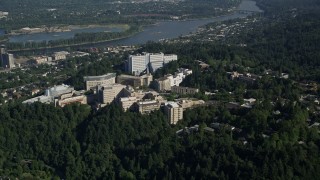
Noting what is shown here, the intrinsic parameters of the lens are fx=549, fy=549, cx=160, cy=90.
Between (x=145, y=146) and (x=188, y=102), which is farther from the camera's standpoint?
(x=188, y=102)

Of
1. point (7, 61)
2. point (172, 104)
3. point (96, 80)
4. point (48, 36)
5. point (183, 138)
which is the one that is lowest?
point (48, 36)

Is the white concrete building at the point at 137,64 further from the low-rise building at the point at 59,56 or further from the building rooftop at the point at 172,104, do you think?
the low-rise building at the point at 59,56

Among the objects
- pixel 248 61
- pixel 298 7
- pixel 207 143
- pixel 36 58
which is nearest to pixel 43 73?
pixel 36 58

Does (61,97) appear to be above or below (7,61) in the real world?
above

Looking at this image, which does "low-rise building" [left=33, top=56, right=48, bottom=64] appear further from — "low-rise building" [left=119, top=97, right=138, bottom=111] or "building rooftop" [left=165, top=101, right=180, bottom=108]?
"building rooftop" [left=165, top=101, right=180, bottom=108]

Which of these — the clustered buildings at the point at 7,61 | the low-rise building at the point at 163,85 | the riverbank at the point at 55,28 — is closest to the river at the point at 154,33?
the riverbank at the point at 55,28

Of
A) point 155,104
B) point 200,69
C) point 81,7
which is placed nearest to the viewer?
point 155,104

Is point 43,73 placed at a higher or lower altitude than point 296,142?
lower

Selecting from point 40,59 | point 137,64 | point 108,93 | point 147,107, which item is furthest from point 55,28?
point 147,107

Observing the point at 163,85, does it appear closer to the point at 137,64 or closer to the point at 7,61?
the point at 137,64

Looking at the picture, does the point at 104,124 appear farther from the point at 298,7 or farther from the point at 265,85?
the point at 298,7

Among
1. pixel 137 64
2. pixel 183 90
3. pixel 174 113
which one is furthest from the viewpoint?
pixel 137 64
